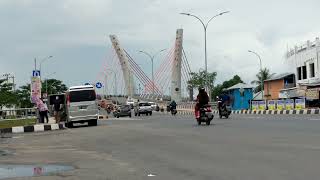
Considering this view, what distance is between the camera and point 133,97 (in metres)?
112

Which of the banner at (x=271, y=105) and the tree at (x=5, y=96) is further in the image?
the tree at (x=5, y=96)

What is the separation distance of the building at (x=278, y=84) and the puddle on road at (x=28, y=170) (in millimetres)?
69719

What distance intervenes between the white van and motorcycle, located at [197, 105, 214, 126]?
981cm

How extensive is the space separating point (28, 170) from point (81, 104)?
931 inches

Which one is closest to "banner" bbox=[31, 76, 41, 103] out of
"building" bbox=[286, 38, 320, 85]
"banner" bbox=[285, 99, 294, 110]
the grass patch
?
the grass patch

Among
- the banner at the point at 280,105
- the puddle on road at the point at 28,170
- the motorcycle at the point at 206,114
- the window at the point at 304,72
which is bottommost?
the puddle on road at the point at 28,170

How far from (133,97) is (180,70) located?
53.2 ft

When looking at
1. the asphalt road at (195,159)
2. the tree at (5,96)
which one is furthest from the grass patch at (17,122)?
the tree at (5,96)

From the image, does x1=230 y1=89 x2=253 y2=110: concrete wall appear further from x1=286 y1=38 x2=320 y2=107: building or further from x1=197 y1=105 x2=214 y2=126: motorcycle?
x1=197 y1=105 x2=214 y2=126: motorcycle

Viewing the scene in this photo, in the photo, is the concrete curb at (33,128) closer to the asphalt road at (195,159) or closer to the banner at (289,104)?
the asphalt road at (195,159)

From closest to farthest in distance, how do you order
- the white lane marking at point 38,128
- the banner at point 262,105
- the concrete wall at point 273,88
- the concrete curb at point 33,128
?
the concrete curb at point 33,128 → the white lane marking at point 38,128 → the banner at point 262,105 → the concrete wall at point 273,88

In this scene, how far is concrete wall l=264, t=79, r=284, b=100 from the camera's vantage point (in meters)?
83.7

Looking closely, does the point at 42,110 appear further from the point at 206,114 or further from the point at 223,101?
the point at 206,114

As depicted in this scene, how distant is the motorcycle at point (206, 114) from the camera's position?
1109 inches
